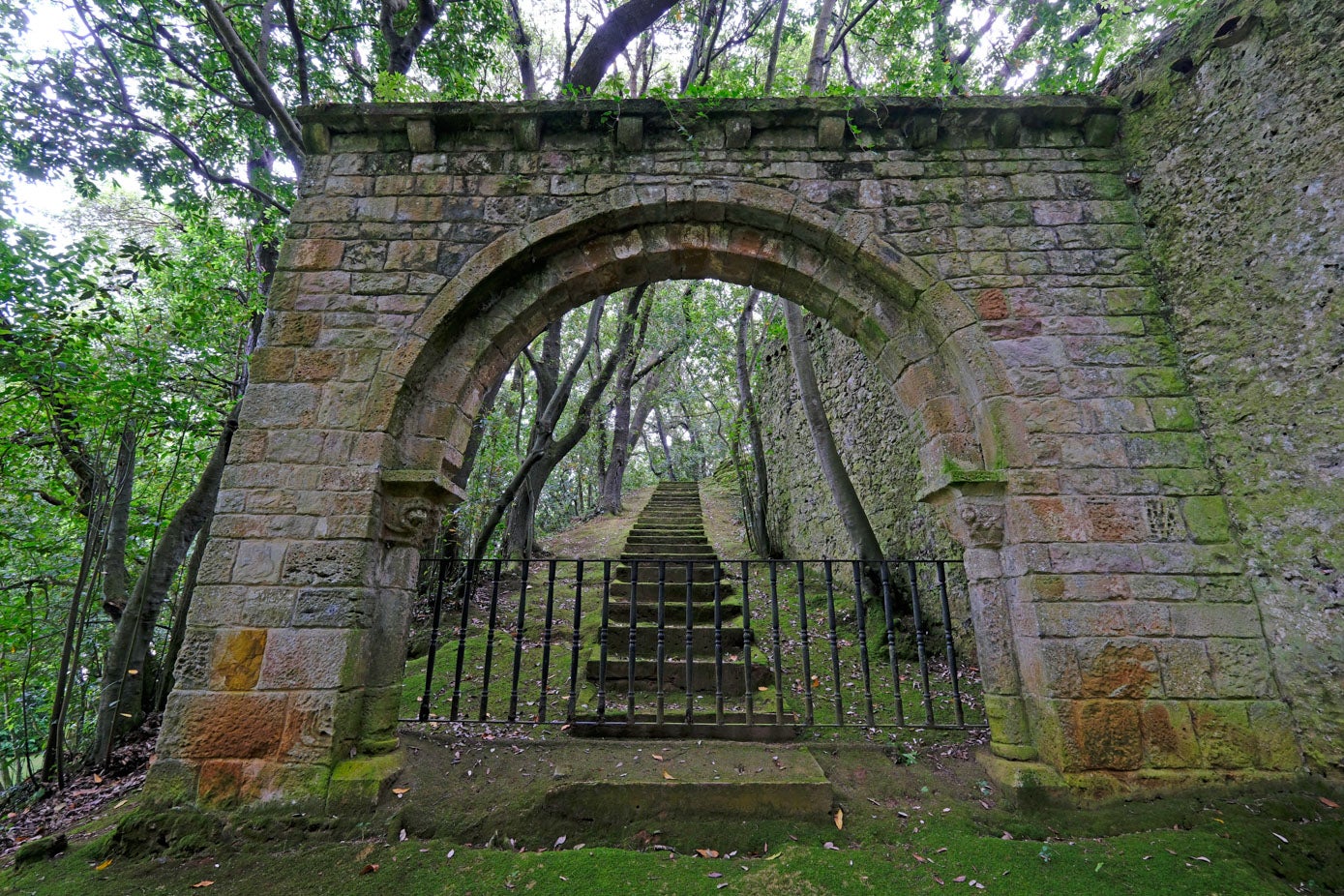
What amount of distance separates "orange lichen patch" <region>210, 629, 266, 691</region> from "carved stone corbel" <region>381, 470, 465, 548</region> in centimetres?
69

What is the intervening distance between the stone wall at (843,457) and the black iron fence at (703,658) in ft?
1.54

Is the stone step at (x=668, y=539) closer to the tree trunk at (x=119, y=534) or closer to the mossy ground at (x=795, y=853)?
the mossy ground at (x=795, y=853)

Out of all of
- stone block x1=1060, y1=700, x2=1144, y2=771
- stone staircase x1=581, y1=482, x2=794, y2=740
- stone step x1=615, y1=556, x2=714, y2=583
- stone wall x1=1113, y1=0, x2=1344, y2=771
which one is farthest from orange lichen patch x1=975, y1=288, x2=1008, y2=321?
stone step x1=615, y1=556, x2=714, y2=583

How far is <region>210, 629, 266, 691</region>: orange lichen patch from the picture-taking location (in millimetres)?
2428

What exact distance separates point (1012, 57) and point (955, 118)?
392 centimetres

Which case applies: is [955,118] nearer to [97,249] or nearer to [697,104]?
[697,104]

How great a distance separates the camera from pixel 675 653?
4.03m

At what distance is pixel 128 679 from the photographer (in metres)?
3.44

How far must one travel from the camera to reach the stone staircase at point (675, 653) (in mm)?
3137

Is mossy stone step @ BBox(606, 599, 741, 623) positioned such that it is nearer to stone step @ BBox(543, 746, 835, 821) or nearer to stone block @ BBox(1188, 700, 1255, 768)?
stone step @ BBox(543, 746, 835, 821)

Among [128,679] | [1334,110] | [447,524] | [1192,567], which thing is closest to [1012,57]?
[1334,110]

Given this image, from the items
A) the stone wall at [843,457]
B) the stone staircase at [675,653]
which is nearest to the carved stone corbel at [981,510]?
the stone wall at [843,457]

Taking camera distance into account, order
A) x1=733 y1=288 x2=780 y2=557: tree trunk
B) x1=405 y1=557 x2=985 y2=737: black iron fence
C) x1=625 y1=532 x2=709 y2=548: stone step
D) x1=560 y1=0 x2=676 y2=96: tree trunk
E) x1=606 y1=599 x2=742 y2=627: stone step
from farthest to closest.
Answer: x1=733 y1=288 x2=780 y2=557: tree trunk
x1=625 y1=532 x2=709 y2=548: stone step
x1=560 y1=0 x2=676 y2=96: tree trunk
x1=606 y1=599 x2=742 y2=627: stone step
x1=405 y1=557 x2=985 y2=737: black iron fence

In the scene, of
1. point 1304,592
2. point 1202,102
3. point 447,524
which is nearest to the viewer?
point 1304,592
